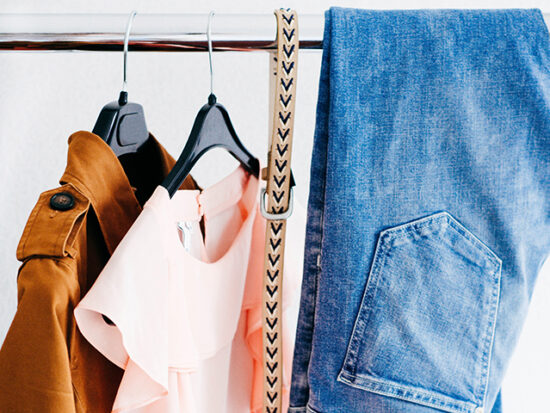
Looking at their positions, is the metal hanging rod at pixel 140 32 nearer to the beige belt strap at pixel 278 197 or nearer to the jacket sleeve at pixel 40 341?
the beige belt strap at pixel 278 197

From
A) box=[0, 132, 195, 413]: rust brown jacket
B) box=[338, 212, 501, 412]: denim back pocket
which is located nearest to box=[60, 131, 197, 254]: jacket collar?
box=[0, 132, 195, 413]: rust brown jacket

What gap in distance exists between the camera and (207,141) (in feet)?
1.56

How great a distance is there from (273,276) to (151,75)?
1.52 ft

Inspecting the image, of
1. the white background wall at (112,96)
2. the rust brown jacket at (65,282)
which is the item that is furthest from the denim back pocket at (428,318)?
the white background wall at (112,96)

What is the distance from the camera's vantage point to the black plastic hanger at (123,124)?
449 mm

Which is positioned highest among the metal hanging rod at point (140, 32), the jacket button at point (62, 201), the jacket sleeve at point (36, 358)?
the metal hanging rod at point (140, 32)

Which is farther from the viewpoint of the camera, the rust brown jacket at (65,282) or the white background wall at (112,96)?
the white background wall at (112,96)

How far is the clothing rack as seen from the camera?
17.2 inches

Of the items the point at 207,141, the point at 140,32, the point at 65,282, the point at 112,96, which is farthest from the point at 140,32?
the point at 112,96

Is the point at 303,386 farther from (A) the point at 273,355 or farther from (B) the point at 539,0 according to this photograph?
(B) the point at 539,0

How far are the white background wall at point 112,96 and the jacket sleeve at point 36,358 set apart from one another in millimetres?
465

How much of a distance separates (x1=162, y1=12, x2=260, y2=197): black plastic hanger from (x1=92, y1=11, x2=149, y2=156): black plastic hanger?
7cm

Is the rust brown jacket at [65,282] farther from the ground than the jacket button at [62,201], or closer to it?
closer to it

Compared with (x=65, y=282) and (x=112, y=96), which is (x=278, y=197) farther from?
(x=112, y=96)
